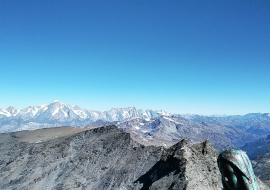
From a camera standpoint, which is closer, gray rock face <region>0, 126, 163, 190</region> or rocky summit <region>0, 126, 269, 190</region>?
rocky summit <region>0, 126, 269, 190</region>

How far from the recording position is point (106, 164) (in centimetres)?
6900

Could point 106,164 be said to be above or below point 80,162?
above

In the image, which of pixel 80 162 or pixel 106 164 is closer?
pixel 106 164

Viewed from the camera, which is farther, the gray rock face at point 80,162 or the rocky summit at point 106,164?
the gray rock face at point 80,162

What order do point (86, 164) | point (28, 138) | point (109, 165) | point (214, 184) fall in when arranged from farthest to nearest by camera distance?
point (28, 138) < point (86, 164) < point (109, 165) < point (214, 184)

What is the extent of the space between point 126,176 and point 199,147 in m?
21.8

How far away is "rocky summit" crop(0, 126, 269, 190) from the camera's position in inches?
1506

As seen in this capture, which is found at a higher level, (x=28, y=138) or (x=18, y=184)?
(x=28, y=138)

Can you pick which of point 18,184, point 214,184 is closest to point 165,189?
point 214,184

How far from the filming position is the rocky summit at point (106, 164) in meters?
38.2

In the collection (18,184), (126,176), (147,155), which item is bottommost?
(18,184)

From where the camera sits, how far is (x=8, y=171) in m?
79.4

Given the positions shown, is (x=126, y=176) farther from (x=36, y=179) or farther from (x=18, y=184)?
(x=18, y=184)

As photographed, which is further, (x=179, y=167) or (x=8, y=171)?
(x=8, y=171)
